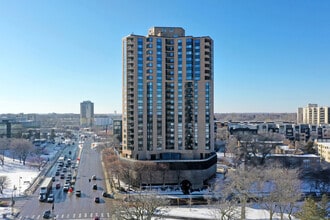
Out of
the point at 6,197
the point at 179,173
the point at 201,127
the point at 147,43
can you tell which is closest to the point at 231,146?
the point at 201,127

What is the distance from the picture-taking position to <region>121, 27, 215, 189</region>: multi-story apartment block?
199 feet

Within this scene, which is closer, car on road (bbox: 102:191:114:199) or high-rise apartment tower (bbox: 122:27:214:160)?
car on road (bbox: 102:191:114:199)

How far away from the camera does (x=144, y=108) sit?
2395 inches

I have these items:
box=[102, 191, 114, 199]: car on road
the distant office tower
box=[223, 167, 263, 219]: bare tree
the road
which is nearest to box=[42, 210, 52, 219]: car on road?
the road

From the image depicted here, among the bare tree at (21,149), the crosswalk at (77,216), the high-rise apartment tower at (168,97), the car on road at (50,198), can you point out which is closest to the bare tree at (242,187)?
the crosswalk at (77,216)

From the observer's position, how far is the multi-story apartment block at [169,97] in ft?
199

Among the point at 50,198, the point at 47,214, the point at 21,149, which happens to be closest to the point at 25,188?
the point at 50,198

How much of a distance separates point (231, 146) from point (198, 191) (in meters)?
35.1

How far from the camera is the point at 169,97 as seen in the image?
201ft

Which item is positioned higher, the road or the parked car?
the parked car

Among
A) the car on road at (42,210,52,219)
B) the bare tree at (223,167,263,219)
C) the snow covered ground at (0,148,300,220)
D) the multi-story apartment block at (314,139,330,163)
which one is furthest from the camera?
the multi-story apartment block at (314,139,330,163)

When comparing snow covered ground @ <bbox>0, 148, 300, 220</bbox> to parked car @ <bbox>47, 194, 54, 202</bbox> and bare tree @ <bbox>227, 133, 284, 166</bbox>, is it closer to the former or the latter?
parked car @ <bbox>47, 194, 54, 202</bbox>

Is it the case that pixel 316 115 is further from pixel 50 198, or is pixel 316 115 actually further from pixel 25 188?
pixel 50 198

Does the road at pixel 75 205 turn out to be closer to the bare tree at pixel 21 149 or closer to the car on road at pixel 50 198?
the car on road at pixel 50 198
